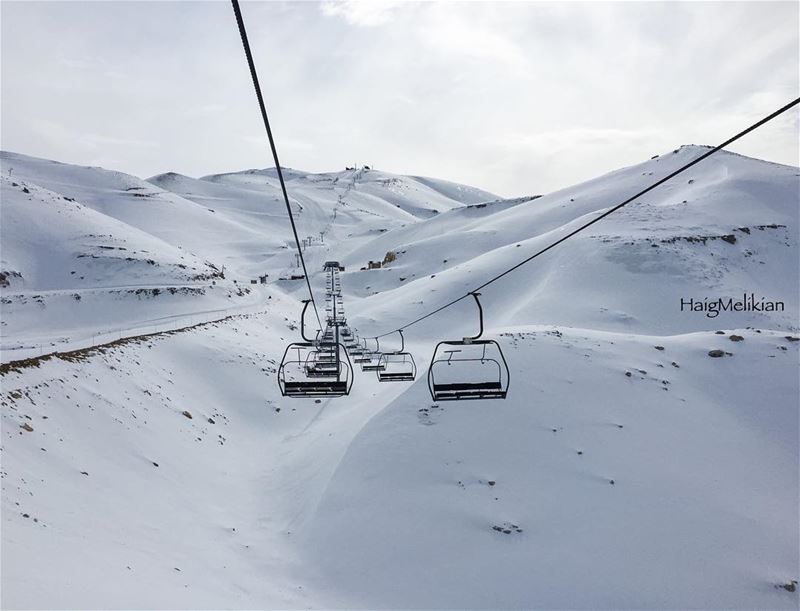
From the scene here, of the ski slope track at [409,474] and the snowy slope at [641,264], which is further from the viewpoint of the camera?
the snowy slope at [641,264]

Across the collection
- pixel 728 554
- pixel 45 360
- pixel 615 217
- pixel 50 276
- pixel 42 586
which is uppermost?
pixel 615 217

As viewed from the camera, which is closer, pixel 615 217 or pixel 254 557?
pixel 254 557

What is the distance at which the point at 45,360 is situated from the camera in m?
18.4

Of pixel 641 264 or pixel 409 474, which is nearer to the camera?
pixel 409 474

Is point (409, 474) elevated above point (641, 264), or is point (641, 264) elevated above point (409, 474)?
point (641, 264)

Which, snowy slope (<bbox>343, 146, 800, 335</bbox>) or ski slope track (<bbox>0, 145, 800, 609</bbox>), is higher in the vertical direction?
snowy slope (<bbox>343, 146, 800, 335</bbox>)

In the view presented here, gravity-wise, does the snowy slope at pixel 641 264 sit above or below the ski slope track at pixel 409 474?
above

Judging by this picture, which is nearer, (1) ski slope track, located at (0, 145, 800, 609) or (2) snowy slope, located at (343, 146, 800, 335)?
(1) ski slope track, located at (0, 145, 800, 609)

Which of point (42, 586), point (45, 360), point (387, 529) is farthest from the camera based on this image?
point (45, 360)

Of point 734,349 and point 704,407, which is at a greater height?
point 734,349

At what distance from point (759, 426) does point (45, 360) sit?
28768 millimetres

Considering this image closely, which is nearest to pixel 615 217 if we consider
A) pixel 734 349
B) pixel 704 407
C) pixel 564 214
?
pixel 564 214

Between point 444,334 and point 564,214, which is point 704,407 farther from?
point 564,214

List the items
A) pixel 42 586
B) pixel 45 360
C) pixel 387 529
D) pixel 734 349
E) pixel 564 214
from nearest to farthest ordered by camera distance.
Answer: pixel 42 586, pixel 387 529, pixel 45 360, pixel 734 349, pixel 564 214
